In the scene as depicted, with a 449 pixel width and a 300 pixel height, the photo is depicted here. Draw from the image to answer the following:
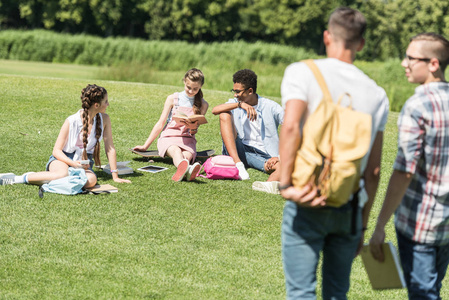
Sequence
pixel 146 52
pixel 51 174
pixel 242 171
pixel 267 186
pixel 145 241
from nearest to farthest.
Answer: pixel 145 241 → pixel 51 174 → pixel 267 186 → pixel 242 171 → pixel 146 52

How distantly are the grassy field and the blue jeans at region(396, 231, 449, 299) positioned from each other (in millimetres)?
1375

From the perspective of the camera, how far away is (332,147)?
270 cm

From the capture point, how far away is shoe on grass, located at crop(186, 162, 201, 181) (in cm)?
717

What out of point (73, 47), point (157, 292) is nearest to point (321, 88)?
point (157, 292)

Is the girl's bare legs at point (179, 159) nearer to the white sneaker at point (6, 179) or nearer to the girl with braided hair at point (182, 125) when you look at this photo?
the girl with braided hair at point (182, 125)

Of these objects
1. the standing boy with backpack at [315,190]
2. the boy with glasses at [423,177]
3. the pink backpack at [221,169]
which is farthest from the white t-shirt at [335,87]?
the pink backpack at [221,169]

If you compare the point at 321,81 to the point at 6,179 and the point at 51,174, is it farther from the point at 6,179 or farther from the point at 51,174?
the point at 6,179

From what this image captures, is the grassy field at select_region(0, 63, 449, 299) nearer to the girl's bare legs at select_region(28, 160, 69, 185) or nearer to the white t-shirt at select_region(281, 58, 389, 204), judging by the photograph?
the girl's bare legs at select_region(28, 160, 69, 185)

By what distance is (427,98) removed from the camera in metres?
2.97

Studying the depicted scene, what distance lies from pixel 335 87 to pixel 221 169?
194 inches

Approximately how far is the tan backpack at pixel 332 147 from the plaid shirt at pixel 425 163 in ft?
1.09

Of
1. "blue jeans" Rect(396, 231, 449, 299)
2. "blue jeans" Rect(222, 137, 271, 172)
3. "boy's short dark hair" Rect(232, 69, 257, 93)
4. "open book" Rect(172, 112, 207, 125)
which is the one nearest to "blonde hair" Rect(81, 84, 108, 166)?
"open book" Rect(172, 112, 207, 125)

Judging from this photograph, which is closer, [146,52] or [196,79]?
[196,79]

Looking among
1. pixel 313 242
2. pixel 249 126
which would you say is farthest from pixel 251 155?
pixel 313 242
